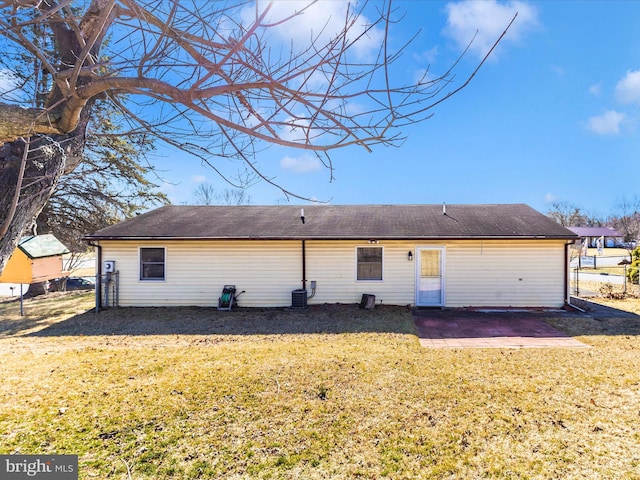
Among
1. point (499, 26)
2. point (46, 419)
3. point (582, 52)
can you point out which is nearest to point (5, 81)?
point (46, 419)

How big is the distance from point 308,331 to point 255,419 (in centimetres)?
432

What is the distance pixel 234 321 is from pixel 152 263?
3.93 meters

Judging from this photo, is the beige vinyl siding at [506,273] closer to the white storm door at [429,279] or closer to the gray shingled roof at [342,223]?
the white storm door at [429,279]

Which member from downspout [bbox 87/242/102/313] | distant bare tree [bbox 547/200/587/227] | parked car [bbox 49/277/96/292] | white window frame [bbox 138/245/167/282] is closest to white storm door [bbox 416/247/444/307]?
white window frame [bbox 138/245/167/282]

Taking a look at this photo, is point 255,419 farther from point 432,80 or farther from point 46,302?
point 46,302

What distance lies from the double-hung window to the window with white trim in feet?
21.7

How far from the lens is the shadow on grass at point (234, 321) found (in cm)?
804

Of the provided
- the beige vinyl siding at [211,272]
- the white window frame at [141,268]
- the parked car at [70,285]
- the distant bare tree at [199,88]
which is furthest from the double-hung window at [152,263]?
the distant bare tree at [199,88]

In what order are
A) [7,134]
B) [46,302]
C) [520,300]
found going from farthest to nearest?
1. [46,302]
2. [520,300]
3. [7,134]

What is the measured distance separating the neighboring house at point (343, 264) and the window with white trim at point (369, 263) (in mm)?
33

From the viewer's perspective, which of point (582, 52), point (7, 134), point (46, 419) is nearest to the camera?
point (7, 134)

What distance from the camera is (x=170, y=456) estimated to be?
3033mm

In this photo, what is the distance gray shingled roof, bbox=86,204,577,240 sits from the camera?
10.2m

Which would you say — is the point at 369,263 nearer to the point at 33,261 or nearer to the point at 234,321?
the point at 234,321
